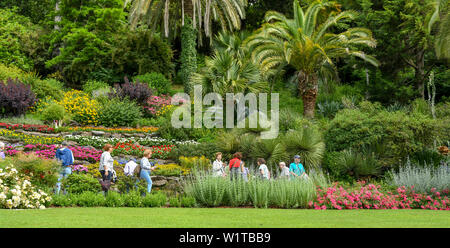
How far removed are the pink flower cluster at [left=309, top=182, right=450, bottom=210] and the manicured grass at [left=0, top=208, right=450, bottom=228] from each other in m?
0.93

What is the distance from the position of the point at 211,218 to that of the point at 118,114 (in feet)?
51.9

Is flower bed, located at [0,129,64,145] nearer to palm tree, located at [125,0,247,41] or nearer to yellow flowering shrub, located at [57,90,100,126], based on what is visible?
yellow flowering shrub, located at [57,90,100,126]

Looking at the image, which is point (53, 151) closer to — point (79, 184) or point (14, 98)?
point (79, 184)

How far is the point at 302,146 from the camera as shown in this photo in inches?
643

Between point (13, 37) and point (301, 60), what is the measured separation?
2350 cm

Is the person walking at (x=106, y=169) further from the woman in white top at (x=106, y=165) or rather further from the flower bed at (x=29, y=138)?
the flower bed at (x=29, y=138)

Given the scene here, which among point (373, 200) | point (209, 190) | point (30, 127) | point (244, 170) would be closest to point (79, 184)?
point (209, 190)

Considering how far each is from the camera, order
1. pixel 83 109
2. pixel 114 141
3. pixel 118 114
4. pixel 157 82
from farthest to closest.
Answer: pixel 157 82 < pixel 118 114 < pixel 83 109 < pixel 114 141

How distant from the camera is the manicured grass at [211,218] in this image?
779 centimetres

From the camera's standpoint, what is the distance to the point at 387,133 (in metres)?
16.4

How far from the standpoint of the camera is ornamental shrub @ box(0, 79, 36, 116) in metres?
22.2

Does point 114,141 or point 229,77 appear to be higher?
point 229,77

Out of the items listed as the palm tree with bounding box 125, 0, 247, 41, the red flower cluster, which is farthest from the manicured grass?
the palm tree with bounding box 125, 0, 247, 41

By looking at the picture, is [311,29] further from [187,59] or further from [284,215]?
[284,215]
